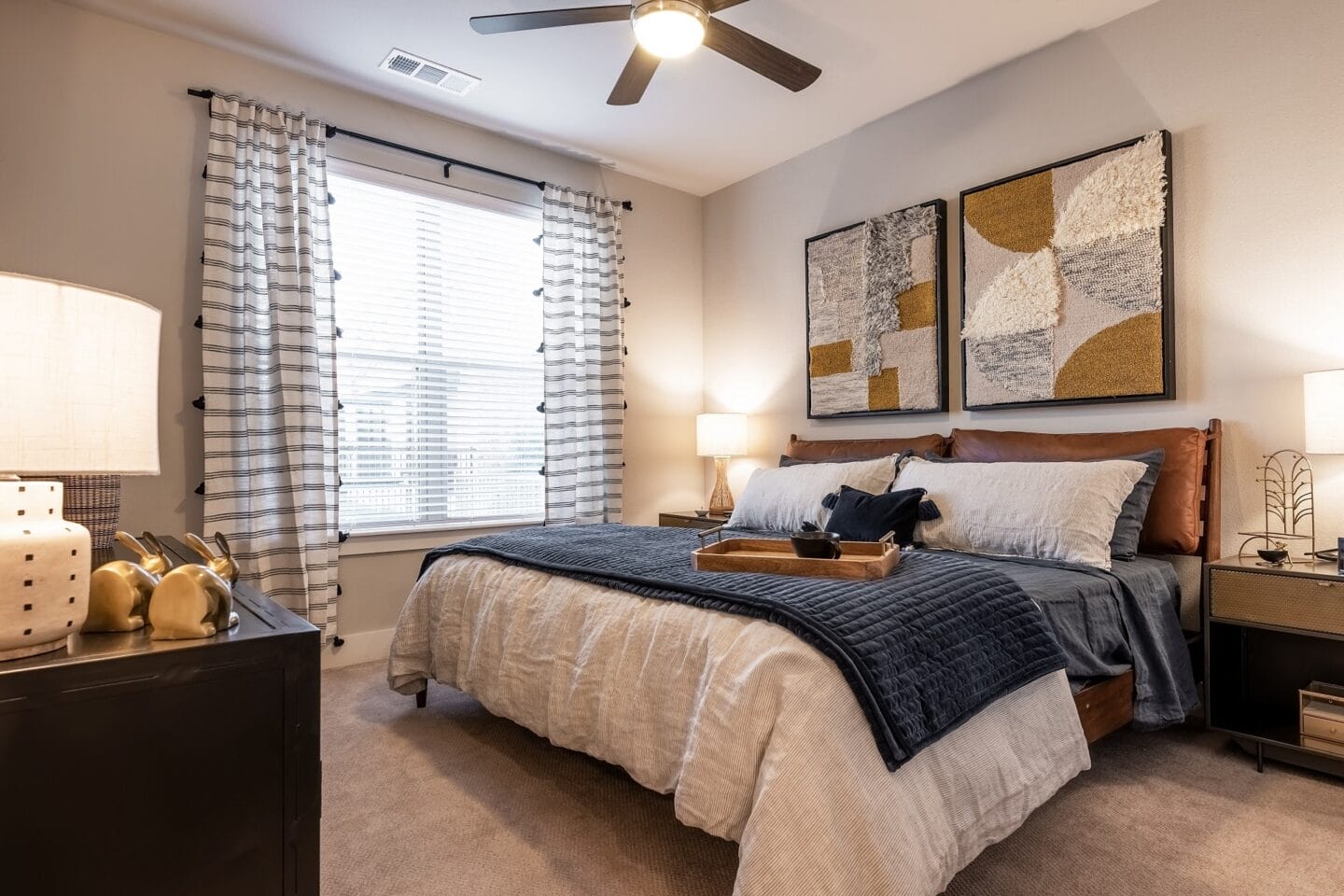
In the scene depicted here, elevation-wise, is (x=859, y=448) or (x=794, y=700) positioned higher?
(x=859, y=448)

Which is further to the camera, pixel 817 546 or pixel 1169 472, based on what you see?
pixel 1169 472

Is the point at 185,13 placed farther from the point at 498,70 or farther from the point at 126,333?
the point at 126,333

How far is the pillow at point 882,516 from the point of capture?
2.74m

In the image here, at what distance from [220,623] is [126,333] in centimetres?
39

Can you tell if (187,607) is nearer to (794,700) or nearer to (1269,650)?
(794,700)

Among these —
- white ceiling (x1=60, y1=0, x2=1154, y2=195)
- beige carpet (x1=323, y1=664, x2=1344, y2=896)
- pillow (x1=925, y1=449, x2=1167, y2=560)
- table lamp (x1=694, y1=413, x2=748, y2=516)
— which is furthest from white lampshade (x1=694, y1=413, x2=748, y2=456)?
beige carpet (x1=323, y1=664, x2=1344, y2=896)

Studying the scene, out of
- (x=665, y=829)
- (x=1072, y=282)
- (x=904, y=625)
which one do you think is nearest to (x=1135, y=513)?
(x=1072, y=282)

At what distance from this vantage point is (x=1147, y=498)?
8.53 feet

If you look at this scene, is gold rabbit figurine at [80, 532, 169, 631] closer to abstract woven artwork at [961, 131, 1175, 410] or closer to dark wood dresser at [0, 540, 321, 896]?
dark wood dresser at [0, 540, 321, 896]

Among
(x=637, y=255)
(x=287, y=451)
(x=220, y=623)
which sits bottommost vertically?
(x=220, y=623)

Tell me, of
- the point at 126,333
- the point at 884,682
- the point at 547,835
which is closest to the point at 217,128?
the point at 126,333

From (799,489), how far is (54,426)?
281 cm

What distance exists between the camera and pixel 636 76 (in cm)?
276

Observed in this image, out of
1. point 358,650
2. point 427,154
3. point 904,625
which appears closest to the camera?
point 904,625
